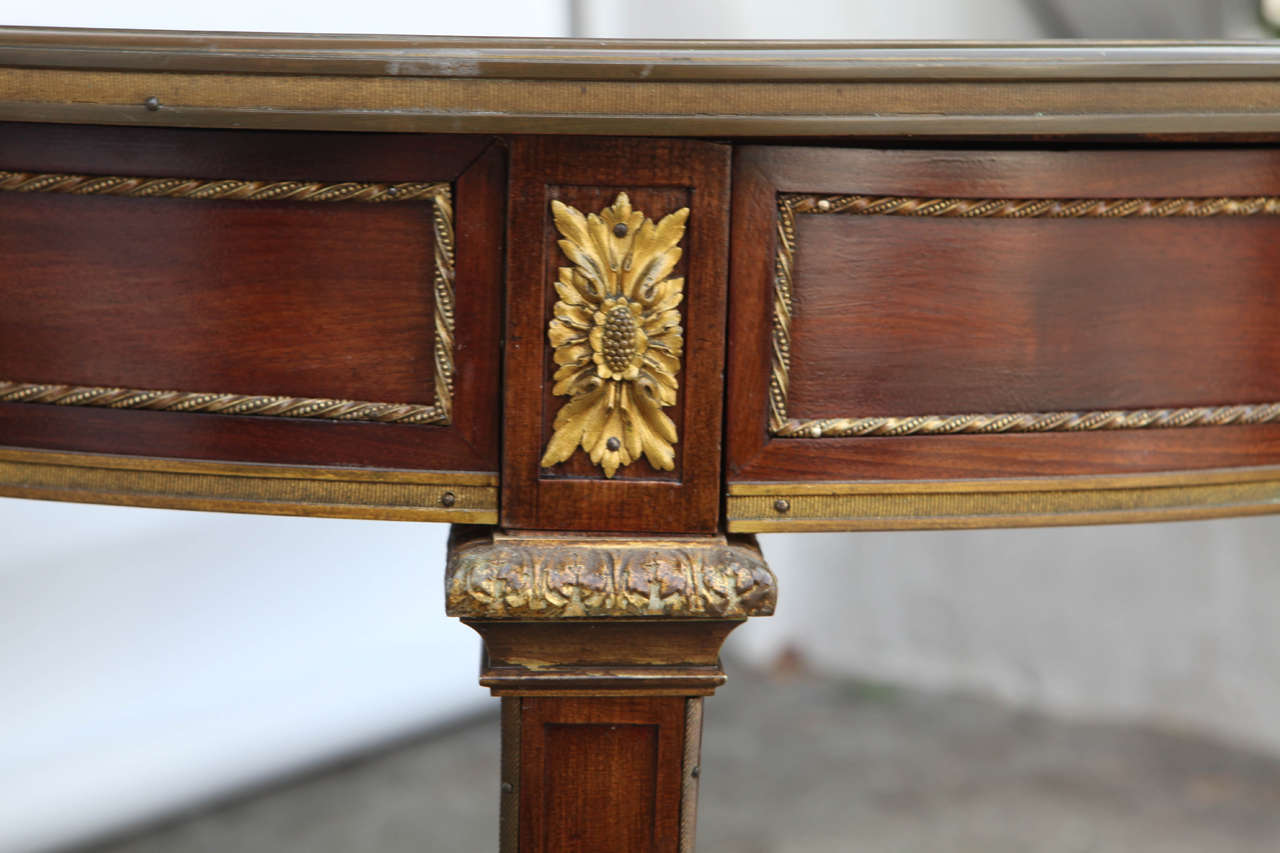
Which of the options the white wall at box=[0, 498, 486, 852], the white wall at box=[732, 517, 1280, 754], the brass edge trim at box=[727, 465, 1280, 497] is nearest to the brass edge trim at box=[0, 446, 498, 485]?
the brass edge trim at box=[727, 465, 1280, 497]

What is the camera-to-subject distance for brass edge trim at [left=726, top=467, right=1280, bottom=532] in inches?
19.8

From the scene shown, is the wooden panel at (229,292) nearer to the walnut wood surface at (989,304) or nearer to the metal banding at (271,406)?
the metal banding at (271,406)

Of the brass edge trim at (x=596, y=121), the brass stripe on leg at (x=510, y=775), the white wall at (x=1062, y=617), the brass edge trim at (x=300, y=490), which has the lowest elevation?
the white wall at (x=1062, y=617)

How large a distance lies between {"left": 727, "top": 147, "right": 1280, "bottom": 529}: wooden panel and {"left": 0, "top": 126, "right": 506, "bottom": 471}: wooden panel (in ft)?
0.32

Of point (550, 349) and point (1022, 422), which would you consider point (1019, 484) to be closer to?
point (1022, 422)

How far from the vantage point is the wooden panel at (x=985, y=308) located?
476 mm

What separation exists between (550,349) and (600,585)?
9 cm

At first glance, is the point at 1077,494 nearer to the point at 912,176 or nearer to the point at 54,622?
the point at 912,176

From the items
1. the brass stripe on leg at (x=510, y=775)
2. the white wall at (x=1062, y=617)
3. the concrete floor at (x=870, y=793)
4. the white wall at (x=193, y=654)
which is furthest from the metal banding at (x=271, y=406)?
the white wall at (x=1062, y=617)

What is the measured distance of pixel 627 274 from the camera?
1.55 ft

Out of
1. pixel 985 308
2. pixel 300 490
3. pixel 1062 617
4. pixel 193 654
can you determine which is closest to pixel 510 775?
pixel 300 490

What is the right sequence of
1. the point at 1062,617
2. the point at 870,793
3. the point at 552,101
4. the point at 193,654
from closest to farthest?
the point at 552,101
the point at 193,654
the point at 870,793
the point at 1062,617

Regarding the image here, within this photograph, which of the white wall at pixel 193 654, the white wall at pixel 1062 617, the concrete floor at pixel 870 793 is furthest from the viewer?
the white wall at pixel 1062 617

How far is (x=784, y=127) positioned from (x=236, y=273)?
20 cm
